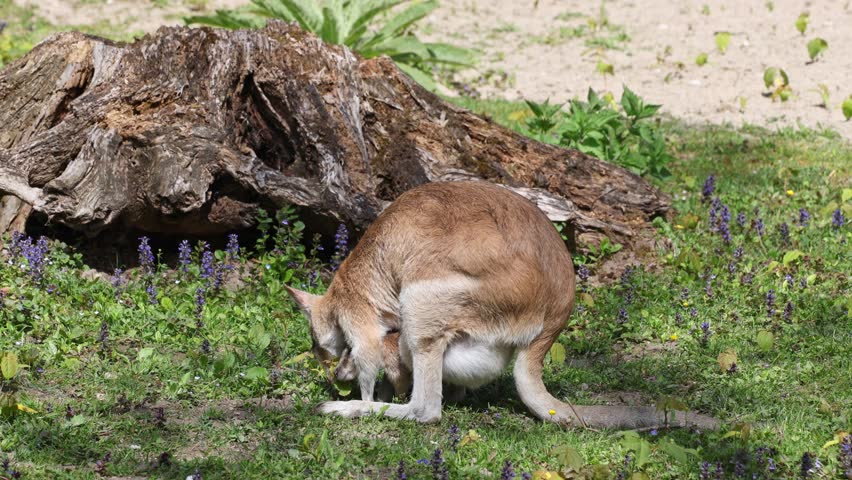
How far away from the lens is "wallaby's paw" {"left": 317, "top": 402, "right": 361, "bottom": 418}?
525 centimetres

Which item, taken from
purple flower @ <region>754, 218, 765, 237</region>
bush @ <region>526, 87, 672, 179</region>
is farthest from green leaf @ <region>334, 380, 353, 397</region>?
purple flower @ <region>754, 218, 765, 237</region>

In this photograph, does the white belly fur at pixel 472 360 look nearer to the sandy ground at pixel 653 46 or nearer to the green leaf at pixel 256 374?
the green leaf at pixel 256 374

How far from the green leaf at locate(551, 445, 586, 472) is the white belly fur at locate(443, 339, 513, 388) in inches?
27.6

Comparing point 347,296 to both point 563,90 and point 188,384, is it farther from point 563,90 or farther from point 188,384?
point 563,90

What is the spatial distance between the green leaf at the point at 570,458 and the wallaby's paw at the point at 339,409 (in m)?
1.19

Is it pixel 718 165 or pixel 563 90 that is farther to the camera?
pixel 563 90

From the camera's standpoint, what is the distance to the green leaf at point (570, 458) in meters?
4.46

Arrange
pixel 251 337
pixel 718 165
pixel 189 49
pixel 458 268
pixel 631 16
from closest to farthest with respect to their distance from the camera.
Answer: pixel 458 268
pixel 251 337
pixel 189 49
pixel 718 165
pixel 631 16

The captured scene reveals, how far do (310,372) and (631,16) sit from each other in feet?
30.4

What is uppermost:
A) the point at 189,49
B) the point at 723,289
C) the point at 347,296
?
the point at 189,49

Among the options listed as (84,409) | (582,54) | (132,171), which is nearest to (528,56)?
(582,54)

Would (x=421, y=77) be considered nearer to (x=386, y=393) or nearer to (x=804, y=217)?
(x=804, y=217)

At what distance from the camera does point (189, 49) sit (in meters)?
7.22

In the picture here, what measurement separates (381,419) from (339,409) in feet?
0.76
